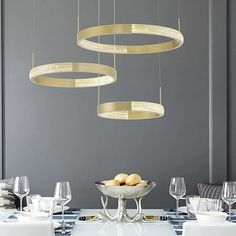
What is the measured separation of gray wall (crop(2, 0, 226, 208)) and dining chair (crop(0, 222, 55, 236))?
77.9 inches

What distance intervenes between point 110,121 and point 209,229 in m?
2.11

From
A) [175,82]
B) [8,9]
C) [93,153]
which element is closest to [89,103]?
[93,153]

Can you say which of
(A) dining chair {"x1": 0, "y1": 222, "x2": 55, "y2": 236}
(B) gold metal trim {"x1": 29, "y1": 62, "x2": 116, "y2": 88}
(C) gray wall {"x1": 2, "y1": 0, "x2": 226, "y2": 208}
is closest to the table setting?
(A) dining chair {"x1": 0, "y1": 222, "x2": 55, "y2": 236}

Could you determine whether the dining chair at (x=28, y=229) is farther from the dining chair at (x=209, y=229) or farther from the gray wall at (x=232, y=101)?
the gray wall at (x=232, y=101)

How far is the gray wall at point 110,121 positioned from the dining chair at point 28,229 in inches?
77.9

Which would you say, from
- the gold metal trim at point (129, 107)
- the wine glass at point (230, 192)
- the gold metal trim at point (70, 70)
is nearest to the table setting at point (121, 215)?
the wine glass at point (230, 192)

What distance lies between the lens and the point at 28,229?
2143mm

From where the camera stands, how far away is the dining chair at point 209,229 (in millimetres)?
2121

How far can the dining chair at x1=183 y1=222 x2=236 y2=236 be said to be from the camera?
6.96 feet

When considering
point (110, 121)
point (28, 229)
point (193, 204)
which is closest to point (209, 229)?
point (193, 204)

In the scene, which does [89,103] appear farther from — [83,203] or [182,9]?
[182,9]

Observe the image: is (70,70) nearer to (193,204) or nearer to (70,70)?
(70,70)

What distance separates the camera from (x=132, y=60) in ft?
13.6

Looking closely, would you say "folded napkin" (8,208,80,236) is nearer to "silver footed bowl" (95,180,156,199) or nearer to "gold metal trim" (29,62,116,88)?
"silver footed bowl" (95,180,156,199)
